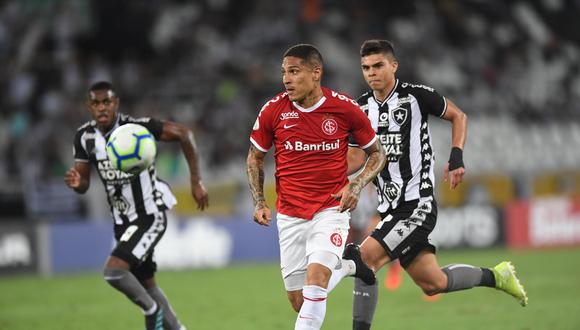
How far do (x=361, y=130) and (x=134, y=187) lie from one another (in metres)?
2.42

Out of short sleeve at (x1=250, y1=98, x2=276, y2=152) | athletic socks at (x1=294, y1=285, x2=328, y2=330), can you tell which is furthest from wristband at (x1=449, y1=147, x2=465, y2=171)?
athletic socks at (x1=294, y1=285, x2=328, y2=330)

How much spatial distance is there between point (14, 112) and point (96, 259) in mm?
4629

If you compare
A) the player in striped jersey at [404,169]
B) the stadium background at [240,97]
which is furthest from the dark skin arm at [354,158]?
the stadium background at [240,97]

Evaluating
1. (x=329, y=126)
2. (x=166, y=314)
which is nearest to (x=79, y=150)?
(x=166, y=314)

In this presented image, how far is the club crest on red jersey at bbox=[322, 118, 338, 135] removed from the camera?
8.06 meters

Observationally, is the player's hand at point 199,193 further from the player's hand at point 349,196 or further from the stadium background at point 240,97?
the stadium background at point 240,97

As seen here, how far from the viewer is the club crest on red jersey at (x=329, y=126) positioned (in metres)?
8.06

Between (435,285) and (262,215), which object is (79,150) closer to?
(262,215)

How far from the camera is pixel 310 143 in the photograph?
8047 millimetres

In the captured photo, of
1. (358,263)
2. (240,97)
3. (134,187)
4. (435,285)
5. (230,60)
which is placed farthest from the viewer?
(230,60)

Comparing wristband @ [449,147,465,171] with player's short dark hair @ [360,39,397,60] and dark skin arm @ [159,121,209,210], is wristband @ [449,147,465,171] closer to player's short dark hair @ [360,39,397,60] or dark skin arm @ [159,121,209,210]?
player's short dark hair @ [360,39,397,60]

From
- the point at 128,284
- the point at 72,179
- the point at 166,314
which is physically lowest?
the point at 166,314

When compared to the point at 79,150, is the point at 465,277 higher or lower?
lower

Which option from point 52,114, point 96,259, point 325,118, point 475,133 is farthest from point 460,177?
point 475,133
